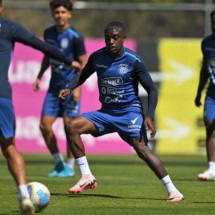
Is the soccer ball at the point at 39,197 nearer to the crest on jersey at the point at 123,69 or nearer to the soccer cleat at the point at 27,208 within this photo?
the soccer cleat at the point at 27,208

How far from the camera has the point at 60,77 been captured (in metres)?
15.4

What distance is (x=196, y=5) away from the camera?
24.8 m

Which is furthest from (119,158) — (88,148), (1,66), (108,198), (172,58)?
(1,66)

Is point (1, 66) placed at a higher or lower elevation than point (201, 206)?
higher

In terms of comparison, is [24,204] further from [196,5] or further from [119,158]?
[196,5]

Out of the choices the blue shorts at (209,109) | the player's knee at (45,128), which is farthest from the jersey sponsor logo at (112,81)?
the player's knee at (45,128)

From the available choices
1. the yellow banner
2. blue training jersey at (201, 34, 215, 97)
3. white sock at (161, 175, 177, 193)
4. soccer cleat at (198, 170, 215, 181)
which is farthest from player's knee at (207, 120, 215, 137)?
the yellow banner

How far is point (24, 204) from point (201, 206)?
2.55m

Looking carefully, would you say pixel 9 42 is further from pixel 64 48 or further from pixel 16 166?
pixel 64 48

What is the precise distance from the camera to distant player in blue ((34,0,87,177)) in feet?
49.9

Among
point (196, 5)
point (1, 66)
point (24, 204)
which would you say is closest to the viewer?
point (24, 204)

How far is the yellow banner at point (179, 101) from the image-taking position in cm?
2330

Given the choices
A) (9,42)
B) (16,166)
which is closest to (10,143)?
(16,166)

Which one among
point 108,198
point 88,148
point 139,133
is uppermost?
point 139,133
